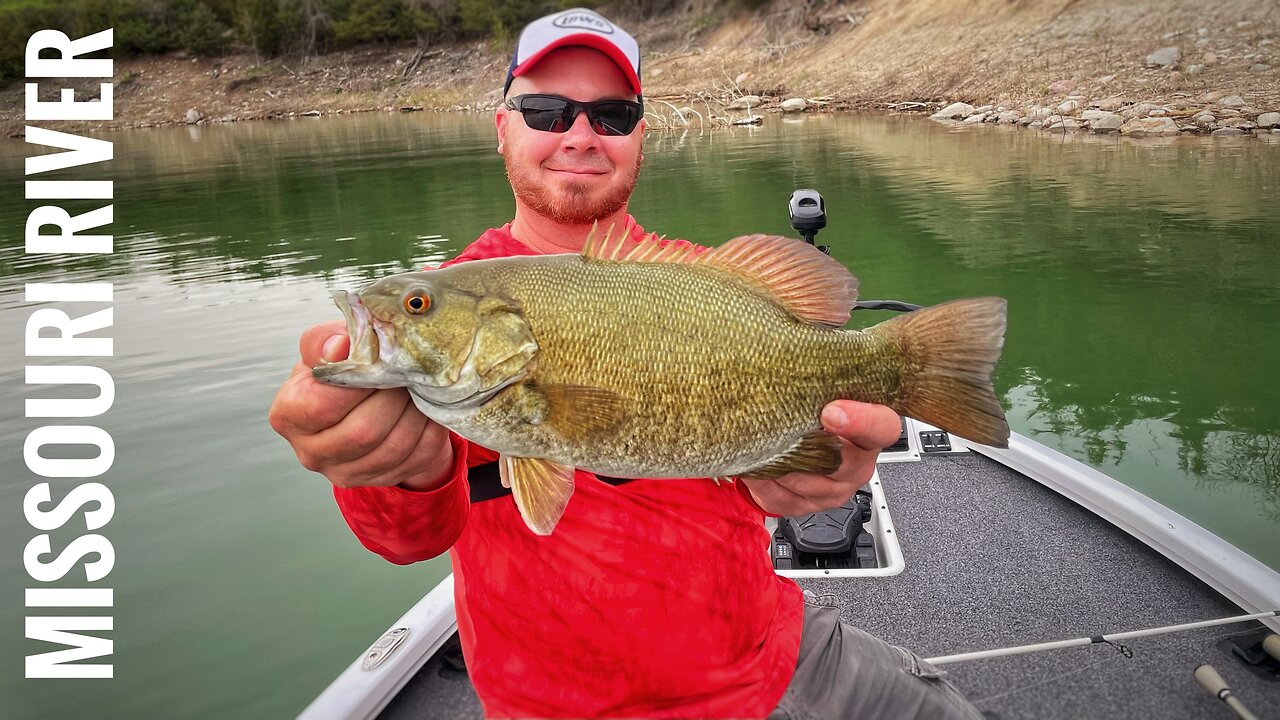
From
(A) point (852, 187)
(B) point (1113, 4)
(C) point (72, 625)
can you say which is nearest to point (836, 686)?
(C) point (72, 625)

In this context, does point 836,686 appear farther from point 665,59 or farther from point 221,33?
point 221,33

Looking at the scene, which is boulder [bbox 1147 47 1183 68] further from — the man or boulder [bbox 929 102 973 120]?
the man

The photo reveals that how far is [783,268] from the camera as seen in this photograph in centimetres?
210

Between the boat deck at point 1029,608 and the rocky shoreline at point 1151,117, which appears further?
the rocky shoreline at point 1151,117

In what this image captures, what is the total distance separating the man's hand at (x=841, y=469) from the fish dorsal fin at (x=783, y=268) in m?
0.27

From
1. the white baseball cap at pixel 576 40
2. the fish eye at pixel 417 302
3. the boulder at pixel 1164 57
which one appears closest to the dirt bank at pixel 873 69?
the boulder at pixel 1164 57

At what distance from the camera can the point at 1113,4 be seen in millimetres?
29594

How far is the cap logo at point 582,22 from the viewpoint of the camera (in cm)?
287

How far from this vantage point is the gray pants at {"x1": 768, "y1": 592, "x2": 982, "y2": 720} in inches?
93.2

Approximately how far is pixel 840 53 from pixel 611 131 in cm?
4176

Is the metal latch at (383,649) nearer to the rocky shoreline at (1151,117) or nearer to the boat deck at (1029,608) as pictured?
the boat deck at (1029,608)

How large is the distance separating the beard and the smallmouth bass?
0.74 m

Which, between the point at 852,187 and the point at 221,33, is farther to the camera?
the point at 221,33

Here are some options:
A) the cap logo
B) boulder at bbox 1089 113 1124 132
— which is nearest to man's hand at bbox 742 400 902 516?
the cap logo
